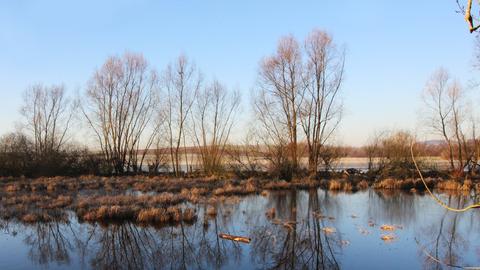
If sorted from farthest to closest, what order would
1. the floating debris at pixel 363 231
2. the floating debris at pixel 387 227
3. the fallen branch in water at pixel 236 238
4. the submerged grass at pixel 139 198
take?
the submerged grass at pixel 139 198 → the floating debris at pixel 387 227 → the floating debris at pixel 363 231 → the fallen branch in water at pixel 236 238

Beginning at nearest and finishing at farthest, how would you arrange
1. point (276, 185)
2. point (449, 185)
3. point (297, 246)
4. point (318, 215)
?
point (297, 246), point (318, 215), point (449, 185), point (276, 185)

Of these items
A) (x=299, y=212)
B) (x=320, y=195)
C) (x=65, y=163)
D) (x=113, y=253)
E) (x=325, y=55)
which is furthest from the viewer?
(x=65, y=163)

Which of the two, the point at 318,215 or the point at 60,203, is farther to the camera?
the point at 60,203

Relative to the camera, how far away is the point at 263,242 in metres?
8.60

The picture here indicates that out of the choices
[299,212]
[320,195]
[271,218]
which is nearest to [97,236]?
[271,218]

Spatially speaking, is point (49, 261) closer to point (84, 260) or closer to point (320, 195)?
point (84, 260)

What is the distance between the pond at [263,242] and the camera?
7.22m

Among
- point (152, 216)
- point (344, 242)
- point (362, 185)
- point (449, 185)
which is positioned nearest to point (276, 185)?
point (362, 185)

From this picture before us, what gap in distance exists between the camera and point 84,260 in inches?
289

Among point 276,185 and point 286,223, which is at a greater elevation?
point 276,185

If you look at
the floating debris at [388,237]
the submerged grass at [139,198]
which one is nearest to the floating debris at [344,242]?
the floating debris at [388,237]

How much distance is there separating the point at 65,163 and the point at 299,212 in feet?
66.0

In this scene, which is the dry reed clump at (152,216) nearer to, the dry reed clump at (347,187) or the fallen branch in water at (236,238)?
the fallen branch in water at (236,238)

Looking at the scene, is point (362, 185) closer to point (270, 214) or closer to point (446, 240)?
point (270, 214)
